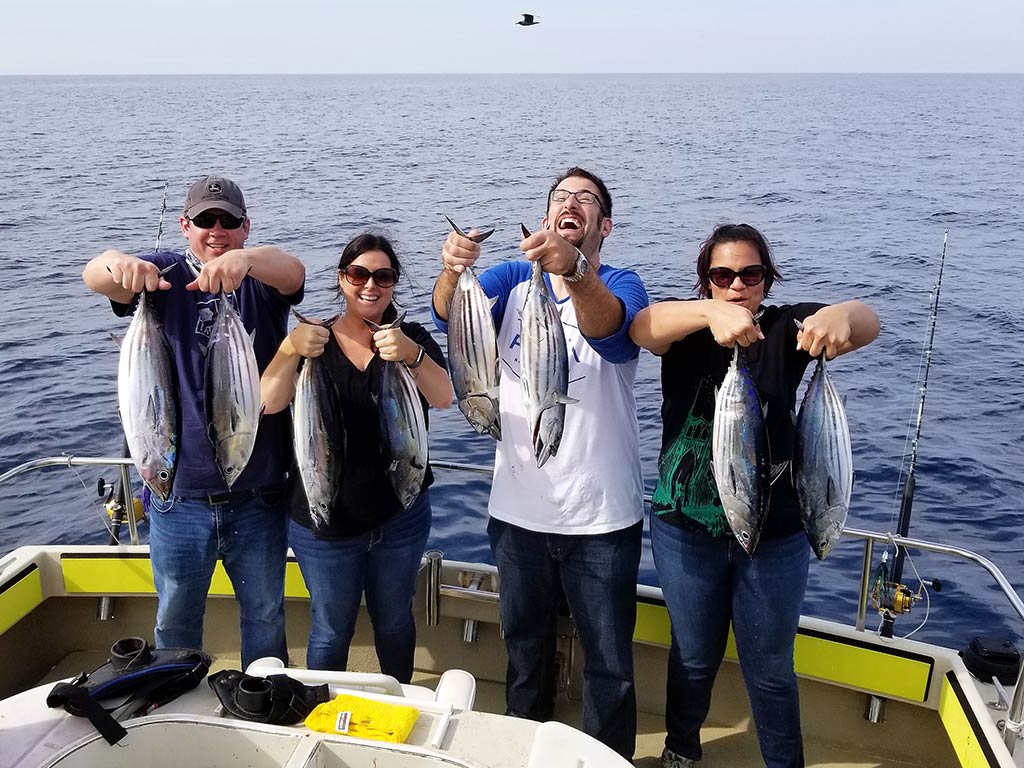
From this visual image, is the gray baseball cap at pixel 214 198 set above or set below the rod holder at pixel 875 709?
above

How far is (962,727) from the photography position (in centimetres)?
345

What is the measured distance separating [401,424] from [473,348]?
0.47 m

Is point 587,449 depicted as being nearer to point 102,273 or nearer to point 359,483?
point 359,483

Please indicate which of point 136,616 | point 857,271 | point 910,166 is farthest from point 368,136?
point 136,616

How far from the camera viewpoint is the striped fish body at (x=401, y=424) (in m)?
3.13

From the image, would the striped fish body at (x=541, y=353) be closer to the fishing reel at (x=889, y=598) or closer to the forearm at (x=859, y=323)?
the forearm at (x=859, y=323)

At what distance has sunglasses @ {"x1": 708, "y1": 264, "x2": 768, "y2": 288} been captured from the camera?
3.01 metres

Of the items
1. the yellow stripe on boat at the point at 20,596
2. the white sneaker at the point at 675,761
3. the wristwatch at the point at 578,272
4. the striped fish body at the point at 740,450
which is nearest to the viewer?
the wristwatch at the point at 578,272

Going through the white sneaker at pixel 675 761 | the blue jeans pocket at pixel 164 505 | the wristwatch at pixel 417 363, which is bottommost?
the white sneaker at pixel 675 761

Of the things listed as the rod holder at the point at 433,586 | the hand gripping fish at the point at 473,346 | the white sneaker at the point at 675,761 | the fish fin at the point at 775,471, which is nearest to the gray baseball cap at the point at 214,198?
the hand gripping fish at the point at 473,346

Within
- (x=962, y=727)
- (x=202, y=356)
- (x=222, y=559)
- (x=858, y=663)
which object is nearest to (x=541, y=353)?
(x=202, y=356)

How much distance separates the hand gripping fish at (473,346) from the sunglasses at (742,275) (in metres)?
0.81

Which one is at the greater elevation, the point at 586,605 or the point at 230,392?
the point at 230,392

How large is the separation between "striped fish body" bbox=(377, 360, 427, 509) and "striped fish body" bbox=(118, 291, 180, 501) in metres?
0.71
